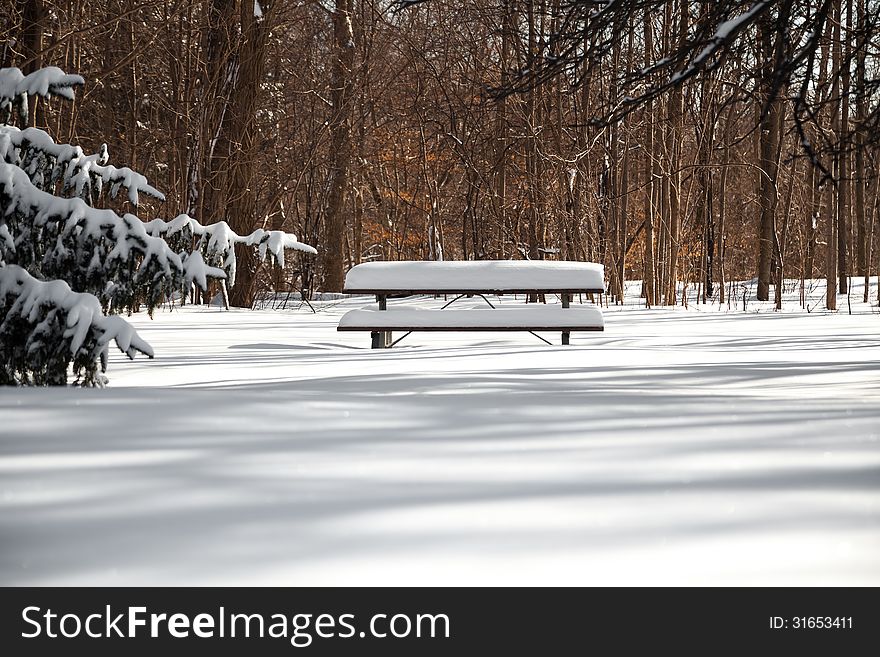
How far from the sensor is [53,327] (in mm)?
4188

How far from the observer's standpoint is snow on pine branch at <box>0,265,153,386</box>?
4066mm

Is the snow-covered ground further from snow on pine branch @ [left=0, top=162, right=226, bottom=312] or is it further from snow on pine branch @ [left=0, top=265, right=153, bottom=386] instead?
snow on pine branch @ [left=0, top=162, right=226, bottom=312]

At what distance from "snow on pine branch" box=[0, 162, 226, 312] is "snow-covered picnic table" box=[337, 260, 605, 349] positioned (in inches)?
127

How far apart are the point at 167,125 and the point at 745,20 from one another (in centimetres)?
1465

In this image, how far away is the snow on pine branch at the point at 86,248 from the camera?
4484 millimetres

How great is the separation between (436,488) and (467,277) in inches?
239

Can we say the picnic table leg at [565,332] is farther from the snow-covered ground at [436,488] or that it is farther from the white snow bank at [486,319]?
the snow-covered ground at [436,488]

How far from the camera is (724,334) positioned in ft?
31.2

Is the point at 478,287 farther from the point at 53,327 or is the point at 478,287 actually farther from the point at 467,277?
the point at 53,327

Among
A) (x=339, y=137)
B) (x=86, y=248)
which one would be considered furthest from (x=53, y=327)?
(x=339, y=137)

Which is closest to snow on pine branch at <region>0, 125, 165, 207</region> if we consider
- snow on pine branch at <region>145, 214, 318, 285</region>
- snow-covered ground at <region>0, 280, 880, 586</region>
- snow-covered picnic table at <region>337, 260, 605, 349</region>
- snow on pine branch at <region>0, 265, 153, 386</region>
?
snow on pine branch at <region>145, 214, 318, 285</region>

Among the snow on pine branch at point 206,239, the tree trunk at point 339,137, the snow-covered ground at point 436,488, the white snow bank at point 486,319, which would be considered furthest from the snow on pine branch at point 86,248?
the tree trunk at point 339,137

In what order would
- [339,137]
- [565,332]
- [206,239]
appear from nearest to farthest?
[206,239]
[565,332]
[339,137]
